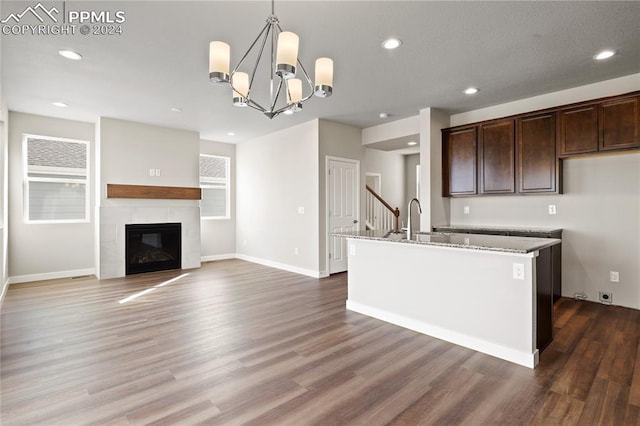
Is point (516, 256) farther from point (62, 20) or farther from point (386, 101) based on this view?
point (62, 20)

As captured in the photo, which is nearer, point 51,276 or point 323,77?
point 323,77

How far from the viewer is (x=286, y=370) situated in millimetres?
2461

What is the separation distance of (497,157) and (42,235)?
7.47m

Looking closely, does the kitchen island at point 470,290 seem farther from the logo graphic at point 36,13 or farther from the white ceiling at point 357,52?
the logo graphic at point 36,13

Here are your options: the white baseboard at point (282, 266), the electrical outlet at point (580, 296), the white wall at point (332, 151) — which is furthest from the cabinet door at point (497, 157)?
the white baseboard at point (282, 266)

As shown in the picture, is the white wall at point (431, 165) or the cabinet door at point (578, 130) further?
the white wall at point (431, 165)

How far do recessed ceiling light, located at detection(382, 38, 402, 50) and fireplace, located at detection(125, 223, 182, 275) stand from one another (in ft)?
17.0

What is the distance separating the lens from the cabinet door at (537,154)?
4.17 m

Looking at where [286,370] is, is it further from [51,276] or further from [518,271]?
[51,276]

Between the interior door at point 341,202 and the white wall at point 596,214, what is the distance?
9.06 ft

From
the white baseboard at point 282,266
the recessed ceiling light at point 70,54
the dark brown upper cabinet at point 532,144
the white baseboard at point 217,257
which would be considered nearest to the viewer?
the recessed ceiling light at point 70,54

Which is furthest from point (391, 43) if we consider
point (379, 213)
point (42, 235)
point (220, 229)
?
point (42, 235)

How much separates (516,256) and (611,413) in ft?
3.56

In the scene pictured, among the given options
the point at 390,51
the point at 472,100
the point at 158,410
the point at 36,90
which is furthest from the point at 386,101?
the point at 36,90
